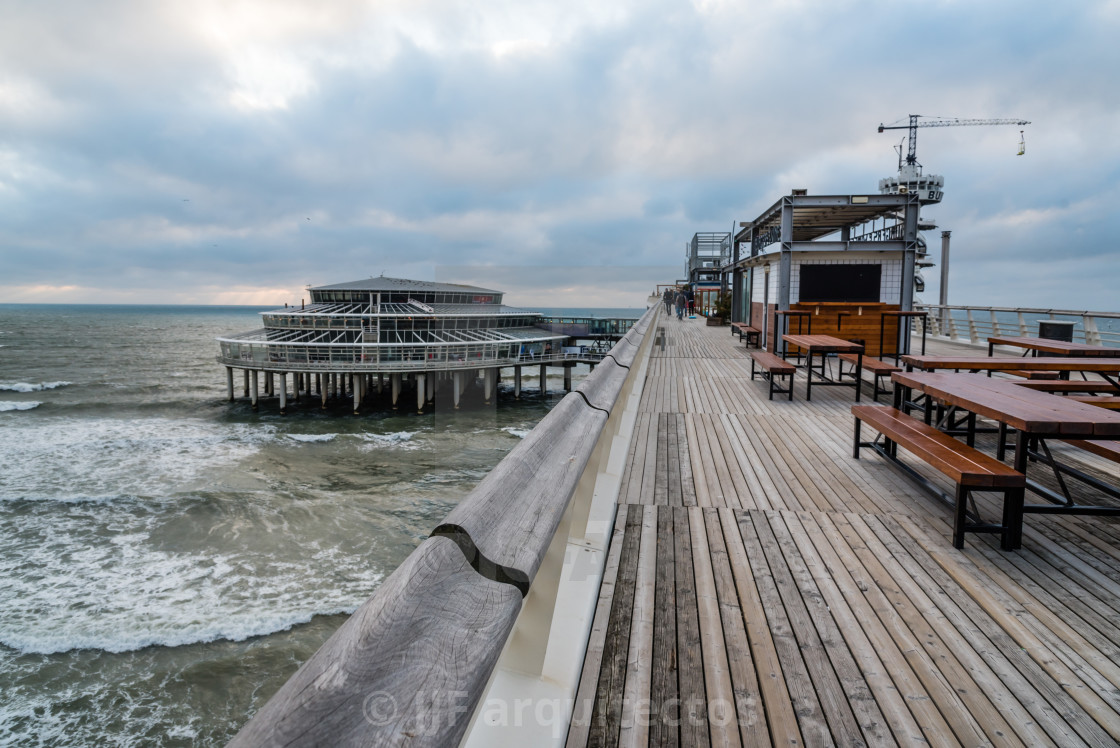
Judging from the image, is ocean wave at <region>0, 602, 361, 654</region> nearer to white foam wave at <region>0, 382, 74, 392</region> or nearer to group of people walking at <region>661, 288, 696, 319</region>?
group of people walking at <region>661, 288, 696, 319</region>

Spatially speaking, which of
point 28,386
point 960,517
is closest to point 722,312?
point 960,517

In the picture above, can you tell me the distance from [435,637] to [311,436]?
1157 inches

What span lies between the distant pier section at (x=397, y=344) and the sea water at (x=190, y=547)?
3279mm

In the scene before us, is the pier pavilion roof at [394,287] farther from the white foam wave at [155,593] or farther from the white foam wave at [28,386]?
the white foam wave at [155,593]

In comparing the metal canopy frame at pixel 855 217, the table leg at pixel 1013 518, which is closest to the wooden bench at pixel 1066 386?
the table leg at pixel 1013 518

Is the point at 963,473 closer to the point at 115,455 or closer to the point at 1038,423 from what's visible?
the point at 1038,423

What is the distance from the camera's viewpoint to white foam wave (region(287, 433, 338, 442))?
2692 centimetres

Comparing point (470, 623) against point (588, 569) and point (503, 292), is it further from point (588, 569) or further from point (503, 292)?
point (503, 292)

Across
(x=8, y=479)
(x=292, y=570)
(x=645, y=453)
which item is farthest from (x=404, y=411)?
(x=645, y=453)

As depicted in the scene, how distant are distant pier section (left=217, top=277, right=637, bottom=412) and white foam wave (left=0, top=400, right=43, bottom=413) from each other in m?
10.4

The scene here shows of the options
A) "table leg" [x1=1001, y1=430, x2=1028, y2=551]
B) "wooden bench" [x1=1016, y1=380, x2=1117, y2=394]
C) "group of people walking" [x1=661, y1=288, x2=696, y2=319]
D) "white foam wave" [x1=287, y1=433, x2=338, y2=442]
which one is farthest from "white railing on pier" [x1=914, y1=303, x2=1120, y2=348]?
"white foam wave" [x1=287, y1=433, x2=338, y2=442]

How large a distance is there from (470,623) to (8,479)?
90.1 feet

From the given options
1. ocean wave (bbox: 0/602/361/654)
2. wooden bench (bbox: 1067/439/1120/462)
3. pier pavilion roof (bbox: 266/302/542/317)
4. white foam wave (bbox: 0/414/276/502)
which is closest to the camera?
wooden bench (bbox: 1067/439/1120/462)

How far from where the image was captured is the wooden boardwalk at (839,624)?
72.2 inches
